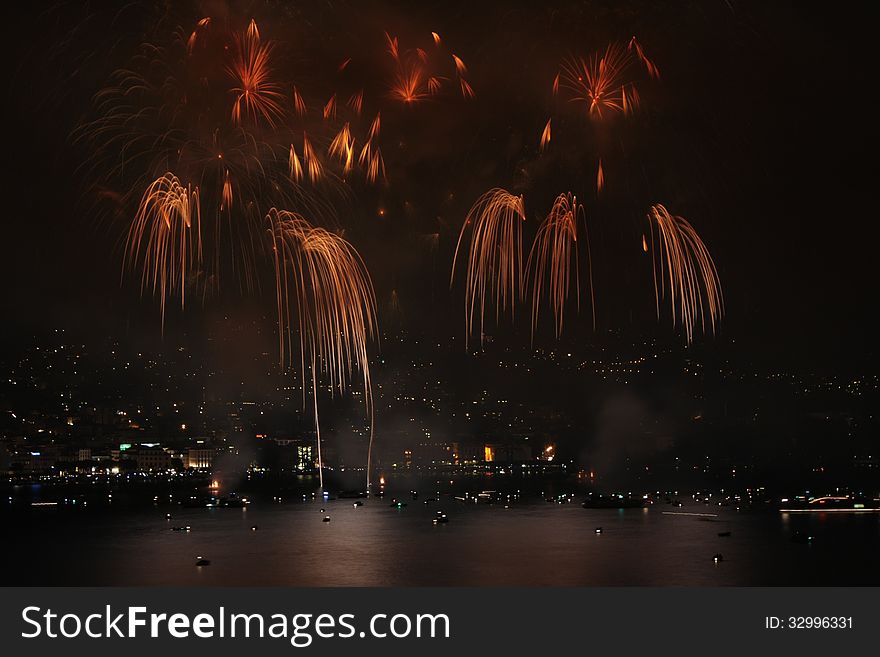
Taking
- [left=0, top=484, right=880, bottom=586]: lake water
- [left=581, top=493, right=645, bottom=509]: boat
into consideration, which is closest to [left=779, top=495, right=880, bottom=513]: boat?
A: [left=0, top=484, right=880, bottom=586]: lake water

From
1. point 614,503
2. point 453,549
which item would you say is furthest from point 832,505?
point 453,549

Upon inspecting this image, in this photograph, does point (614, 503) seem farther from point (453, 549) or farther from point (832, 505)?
point (453, 549)

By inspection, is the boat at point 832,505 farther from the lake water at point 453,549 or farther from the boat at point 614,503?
the boat at point 614,503

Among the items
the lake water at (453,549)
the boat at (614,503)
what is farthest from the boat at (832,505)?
the boat at (614,503)

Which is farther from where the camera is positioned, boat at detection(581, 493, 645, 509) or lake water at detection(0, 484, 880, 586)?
boat at detection(581, 493, 645, 509)

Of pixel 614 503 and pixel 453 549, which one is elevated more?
pixel 614 503

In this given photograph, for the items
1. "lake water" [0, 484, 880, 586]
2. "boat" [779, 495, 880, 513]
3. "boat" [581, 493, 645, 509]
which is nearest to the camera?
"lake water" [0, 484, 880, 586]

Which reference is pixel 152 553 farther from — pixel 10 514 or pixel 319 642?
pixel 10 514

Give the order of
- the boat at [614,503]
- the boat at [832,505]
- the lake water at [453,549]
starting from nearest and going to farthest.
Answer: the lake water at [453,549] → the boat at [832,505] → the boat at [614,503]

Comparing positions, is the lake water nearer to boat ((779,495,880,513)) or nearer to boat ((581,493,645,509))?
boat ((581,493,645,509))
